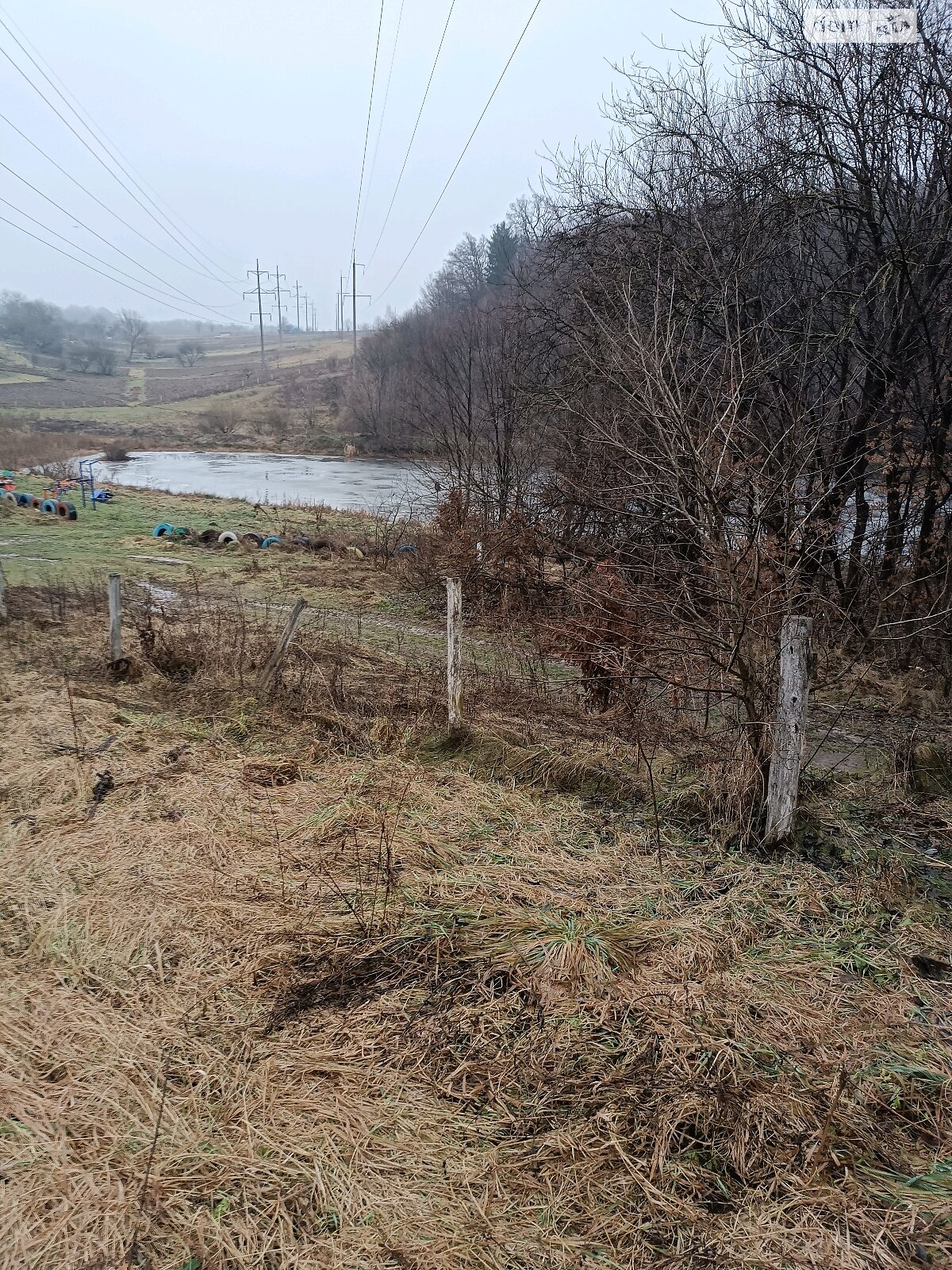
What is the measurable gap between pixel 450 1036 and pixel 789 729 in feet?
8.97

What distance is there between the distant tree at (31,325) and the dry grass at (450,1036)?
126m

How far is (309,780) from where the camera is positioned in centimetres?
604

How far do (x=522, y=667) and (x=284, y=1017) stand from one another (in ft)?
22.9

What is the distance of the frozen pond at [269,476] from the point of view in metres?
32.7

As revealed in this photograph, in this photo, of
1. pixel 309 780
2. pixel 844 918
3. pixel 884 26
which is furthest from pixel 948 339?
pixel 309 780

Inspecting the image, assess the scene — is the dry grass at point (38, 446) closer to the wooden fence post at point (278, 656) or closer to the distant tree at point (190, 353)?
the wooden fence post at point (278, 656)

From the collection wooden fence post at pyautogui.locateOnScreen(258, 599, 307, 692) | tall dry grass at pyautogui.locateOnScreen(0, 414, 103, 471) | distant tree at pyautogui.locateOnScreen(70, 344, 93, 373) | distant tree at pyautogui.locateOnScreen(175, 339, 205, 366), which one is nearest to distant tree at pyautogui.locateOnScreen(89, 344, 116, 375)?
distant tree at pyautogui.locateOnScreen(70, 344, 93, 373)

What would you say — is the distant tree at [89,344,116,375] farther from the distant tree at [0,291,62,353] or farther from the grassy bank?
the grassy bank

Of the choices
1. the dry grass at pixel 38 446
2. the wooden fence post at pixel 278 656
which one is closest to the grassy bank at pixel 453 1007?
the wooden fence post at pixel 278 656

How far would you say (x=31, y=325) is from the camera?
385 feet

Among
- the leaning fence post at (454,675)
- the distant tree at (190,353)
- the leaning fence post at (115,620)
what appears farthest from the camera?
the distant tree at (190,353)

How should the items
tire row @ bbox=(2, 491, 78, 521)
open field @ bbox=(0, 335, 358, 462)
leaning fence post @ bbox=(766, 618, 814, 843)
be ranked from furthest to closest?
open field @ bbox=(0, 335, 358, 462) < tire row @ bbox=(2, 491, 78, 521) < leaning fence post @ bbox=(766, 618, 814, 843)

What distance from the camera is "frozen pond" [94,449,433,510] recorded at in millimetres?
32656

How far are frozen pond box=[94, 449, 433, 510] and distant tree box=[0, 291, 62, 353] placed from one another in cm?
7486
